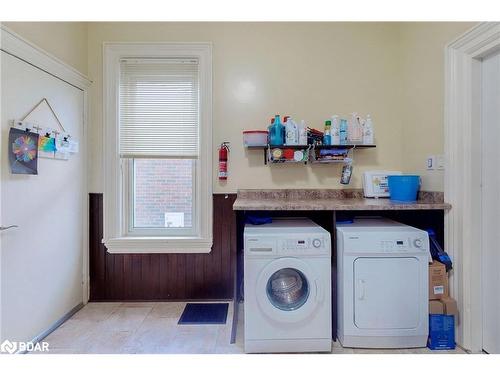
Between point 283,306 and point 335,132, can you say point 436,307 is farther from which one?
point 335,132

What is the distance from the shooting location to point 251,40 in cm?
256

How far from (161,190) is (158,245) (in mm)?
523

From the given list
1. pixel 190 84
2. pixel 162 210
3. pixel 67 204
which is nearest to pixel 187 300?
pixel 162 210

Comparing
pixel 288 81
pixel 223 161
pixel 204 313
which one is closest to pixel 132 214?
pixel 223 161

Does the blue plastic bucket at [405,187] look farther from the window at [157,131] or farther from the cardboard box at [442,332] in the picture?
the window at [157,131]

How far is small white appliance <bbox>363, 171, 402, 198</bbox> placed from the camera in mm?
2404

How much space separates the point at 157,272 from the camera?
2.57 meters

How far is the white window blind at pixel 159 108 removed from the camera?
2.55 metres

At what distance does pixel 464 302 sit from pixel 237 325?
1.64 meters

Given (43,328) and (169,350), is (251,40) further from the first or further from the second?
(43,328)

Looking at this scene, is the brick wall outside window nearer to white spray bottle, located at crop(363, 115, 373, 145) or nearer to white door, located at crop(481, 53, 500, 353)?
white spray bottle, located at crop(363, 115, 373, 145)

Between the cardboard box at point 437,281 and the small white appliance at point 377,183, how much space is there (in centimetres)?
72

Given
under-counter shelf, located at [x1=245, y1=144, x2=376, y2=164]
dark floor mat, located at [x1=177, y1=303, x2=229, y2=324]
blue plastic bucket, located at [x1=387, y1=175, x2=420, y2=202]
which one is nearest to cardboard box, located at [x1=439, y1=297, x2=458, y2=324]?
blue plastic bucket, located at [x1=387, y1=175, x2=420, y2=202]

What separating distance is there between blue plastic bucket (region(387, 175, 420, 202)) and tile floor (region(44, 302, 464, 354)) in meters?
1.10
